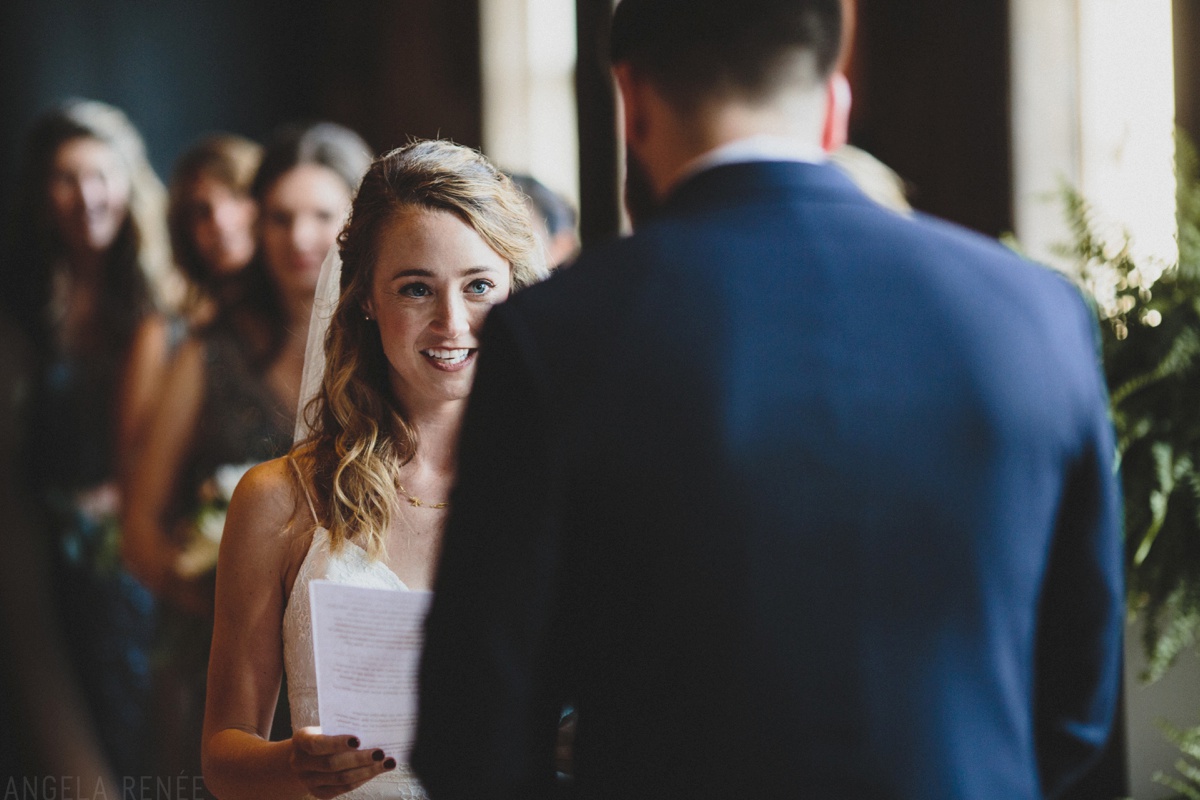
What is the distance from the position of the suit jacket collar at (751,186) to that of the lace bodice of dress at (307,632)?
32.7 inches

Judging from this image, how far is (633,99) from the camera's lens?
121cm

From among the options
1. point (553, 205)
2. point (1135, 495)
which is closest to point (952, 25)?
point (553, 205)

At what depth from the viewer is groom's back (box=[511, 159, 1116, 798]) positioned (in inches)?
42.2

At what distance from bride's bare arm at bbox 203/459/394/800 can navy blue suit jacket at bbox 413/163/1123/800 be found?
71 cm

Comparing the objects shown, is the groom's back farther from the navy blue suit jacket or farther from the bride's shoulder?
the bride's shoulder

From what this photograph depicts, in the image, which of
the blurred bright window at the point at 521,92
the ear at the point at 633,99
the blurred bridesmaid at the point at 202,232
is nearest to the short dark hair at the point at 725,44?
the ear at the point at 633,99

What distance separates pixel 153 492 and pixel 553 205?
1.48 metres

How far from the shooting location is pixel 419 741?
1.12 metres

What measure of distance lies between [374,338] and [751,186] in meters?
0.90

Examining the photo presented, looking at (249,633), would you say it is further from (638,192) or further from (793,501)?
(793,501)

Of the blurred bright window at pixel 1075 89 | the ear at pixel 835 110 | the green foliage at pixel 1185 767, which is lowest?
the green foliage at pixel 1185 767

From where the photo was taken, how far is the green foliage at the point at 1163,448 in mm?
2264

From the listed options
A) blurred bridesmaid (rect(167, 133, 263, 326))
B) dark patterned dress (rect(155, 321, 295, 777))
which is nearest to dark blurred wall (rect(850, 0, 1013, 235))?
blurred bridesmaid (rect(167, 133, 263, 326))

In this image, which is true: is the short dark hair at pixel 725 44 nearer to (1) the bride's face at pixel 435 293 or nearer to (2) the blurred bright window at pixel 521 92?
(1) the bride's face at pixel 435 293
